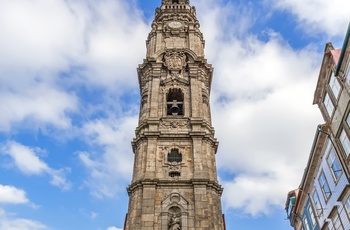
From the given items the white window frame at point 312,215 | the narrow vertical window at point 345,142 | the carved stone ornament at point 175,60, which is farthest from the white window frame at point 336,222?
the carved stone ornament at point 175,60

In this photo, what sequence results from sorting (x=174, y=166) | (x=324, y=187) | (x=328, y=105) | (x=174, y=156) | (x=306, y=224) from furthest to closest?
(x=174, y=156) < (x=174, y=166) < (x=306, y=224) < (x=324, y=187) < (x=328, y=105)

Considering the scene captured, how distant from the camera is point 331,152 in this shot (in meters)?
22.3

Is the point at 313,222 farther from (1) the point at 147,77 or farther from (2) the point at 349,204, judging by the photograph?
(1) the point at 147,77

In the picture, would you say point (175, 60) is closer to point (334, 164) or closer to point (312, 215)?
point (312, 215)

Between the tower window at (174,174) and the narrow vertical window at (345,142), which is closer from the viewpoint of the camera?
the narrow vertical window at (345,142)

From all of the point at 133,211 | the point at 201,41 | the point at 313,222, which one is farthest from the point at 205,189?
the point at 201,41

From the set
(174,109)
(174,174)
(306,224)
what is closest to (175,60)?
(174,109)

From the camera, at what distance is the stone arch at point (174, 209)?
2814 centimetres

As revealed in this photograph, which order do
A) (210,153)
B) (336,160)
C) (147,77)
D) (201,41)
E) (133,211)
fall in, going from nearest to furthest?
(336,160), (133,211), (210,153), (147,77), (201,41)

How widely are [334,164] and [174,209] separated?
11.9 m

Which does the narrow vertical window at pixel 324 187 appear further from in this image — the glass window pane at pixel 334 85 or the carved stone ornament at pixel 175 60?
the carved stone ornament at pixel 175 60

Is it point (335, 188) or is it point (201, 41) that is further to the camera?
point (201, 41)

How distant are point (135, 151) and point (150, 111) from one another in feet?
12.1

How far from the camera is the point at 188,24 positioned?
146 ft
